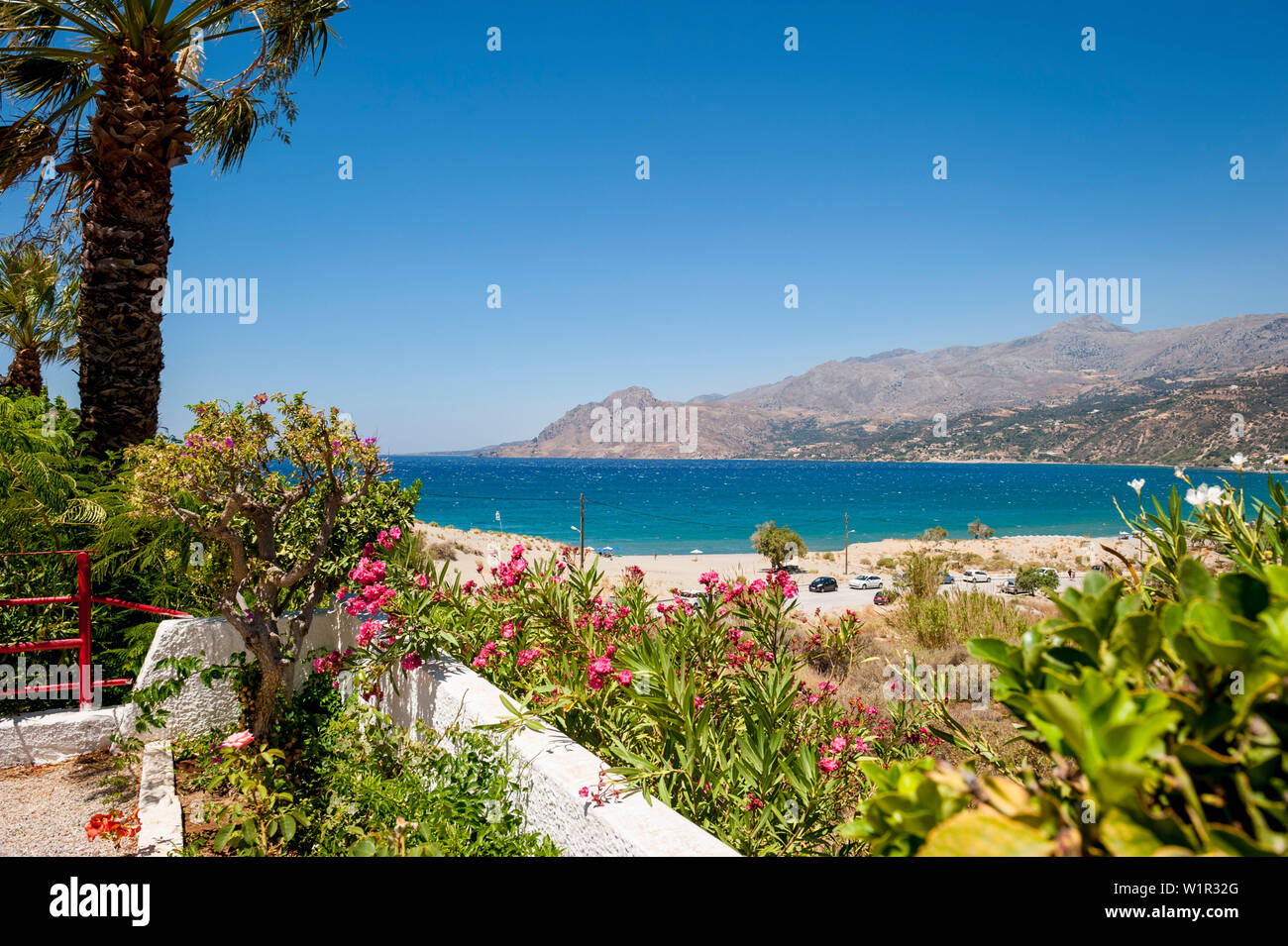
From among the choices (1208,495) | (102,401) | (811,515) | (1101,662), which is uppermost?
(102,401)

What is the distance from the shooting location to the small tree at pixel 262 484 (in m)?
4.28

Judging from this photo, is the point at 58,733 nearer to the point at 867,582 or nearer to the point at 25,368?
the point at 25,368

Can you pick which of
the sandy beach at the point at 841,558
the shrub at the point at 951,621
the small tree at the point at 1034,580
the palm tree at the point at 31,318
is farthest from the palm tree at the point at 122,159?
the small tree at the point at 1034,580

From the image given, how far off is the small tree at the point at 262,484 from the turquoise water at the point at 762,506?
97.7ft

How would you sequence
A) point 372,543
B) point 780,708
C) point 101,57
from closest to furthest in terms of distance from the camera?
point 780,708, point 372,543, point 101,57

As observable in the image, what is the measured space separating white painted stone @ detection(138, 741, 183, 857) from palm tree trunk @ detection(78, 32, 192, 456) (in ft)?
9.80

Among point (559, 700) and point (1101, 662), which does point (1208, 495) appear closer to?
point (1101, 662)

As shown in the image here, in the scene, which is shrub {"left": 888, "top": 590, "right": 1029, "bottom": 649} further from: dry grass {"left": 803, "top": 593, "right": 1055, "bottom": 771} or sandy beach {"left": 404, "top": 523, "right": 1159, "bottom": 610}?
sandy beach {"left": 404, "top": 523, "right": 1159, "bottom": 610}

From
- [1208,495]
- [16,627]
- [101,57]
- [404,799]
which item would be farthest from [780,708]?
[101,57]

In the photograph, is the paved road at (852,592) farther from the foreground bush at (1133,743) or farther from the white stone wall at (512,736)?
the foreground bush at (1133,743)

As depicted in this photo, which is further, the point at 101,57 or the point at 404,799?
the point at 101,57

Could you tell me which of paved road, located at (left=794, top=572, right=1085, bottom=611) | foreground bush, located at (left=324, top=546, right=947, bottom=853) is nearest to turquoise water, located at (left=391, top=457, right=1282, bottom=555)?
paved road, located at (left=794, top=572, right=1085, bottom=611)

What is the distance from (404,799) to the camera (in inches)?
124

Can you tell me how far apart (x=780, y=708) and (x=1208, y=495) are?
1.68 metres
